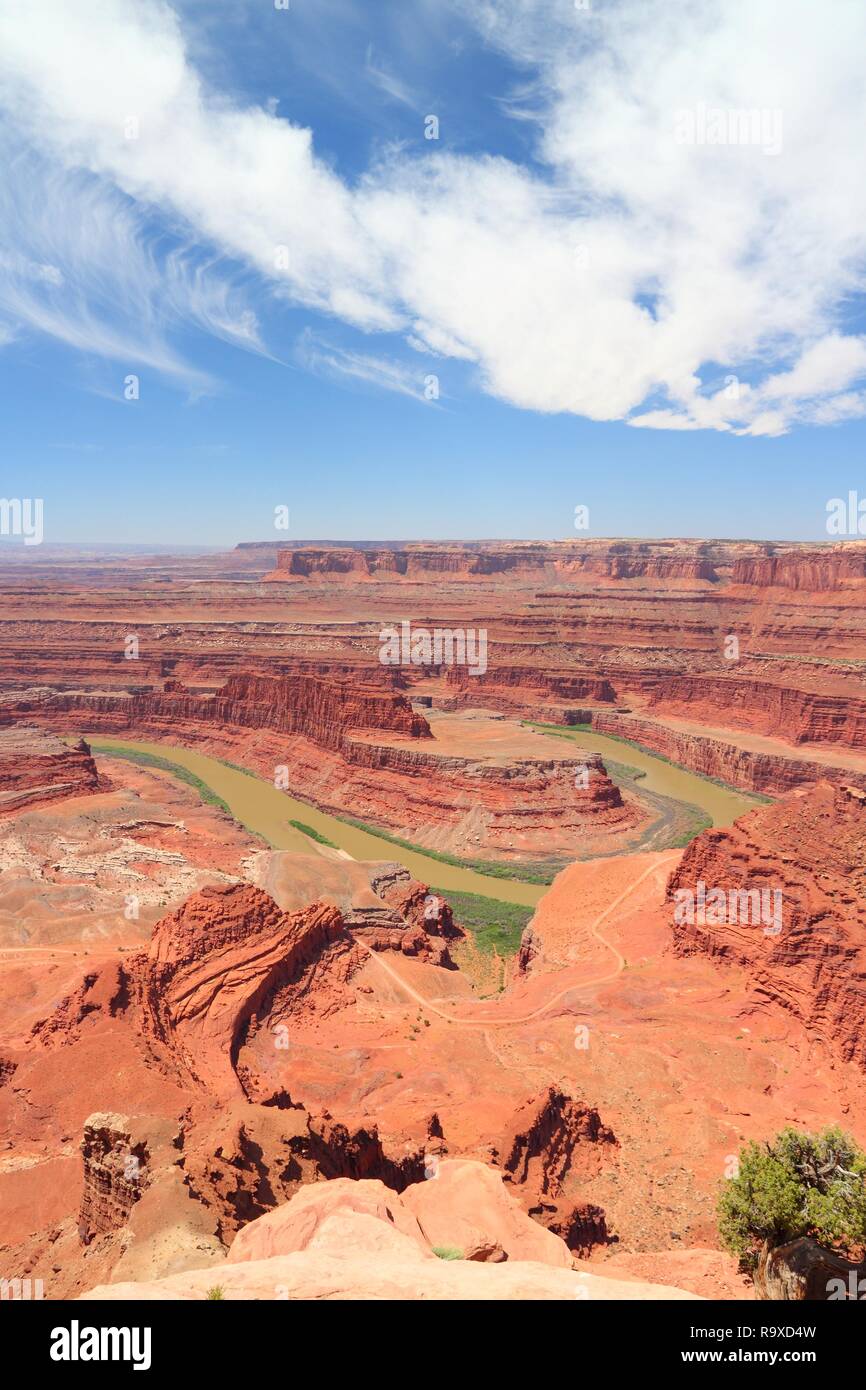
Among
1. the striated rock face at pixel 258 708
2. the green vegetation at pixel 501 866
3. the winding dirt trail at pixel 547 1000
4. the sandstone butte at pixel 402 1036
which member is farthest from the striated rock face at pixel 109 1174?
the striated rock face at pixel 258 708

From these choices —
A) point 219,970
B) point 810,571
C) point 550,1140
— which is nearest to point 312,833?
point 219,970

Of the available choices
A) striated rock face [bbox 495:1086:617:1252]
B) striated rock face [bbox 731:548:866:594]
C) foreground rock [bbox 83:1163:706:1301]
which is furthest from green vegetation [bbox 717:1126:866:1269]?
striated rock face [bbox 731:548:866:594]

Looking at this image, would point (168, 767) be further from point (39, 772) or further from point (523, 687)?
point (523, 687)

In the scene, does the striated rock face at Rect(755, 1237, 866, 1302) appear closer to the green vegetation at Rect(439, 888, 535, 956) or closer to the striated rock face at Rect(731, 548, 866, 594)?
the green vegetation at Rect(439, 888, 535, 956)

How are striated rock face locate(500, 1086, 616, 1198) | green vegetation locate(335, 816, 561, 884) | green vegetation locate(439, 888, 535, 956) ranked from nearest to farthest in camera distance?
striated rock face locate(500, 1086, 616, 1198) → green vegetation locate(439, 888, 535, 956) → green vegetation locate(335, 816, 561, 884)

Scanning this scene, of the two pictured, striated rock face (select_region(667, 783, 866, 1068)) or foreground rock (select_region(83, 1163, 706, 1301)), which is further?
striated rock face (select_region(667, 783, 866, 1068))
